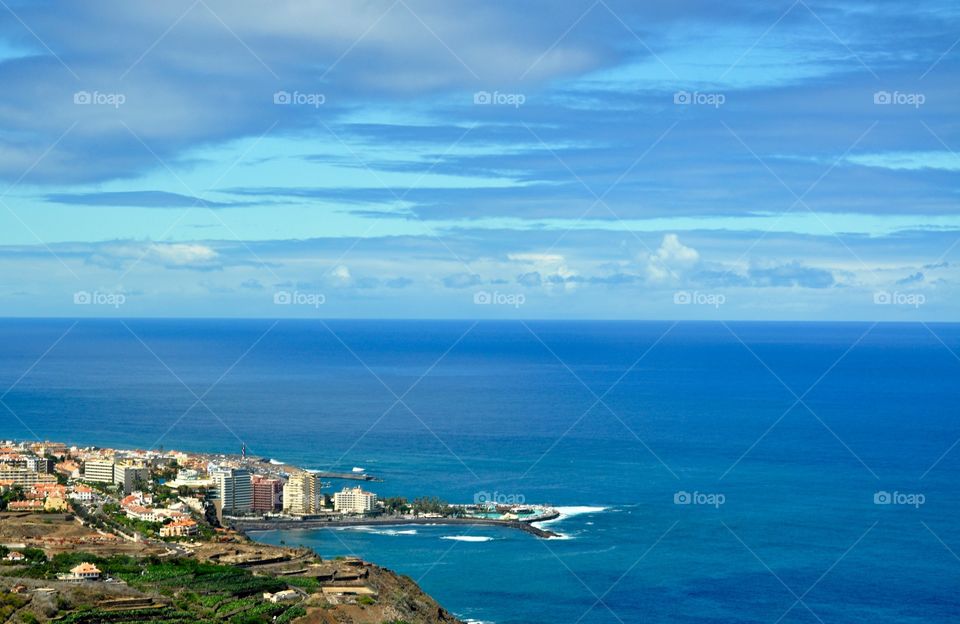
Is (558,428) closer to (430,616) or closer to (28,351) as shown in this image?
(430,616)

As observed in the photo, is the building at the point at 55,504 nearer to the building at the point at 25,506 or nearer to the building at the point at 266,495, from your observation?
the building at the point at 25,506

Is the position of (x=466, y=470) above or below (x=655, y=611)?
above

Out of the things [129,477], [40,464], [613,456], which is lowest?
[129,477]

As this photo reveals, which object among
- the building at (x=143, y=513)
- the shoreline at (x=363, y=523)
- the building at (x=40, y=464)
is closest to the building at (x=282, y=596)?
the building at (x=143, y=513)

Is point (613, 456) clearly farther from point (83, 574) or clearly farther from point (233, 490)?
point (83, 574)

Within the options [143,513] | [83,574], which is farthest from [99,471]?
[83,574]

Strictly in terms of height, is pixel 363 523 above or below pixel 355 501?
below

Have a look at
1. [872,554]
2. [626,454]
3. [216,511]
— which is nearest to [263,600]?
[216,511]

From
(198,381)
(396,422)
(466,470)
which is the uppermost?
(198,381)
